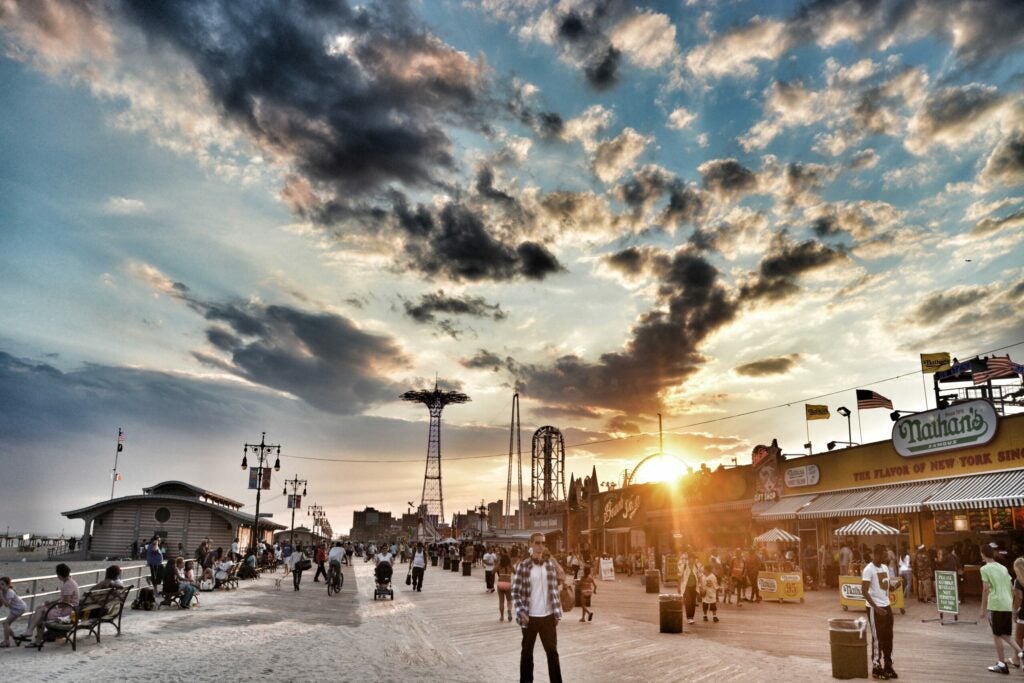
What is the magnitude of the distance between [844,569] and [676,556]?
1282 centimetres

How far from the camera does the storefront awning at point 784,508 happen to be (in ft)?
111

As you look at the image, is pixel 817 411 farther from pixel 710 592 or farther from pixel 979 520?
pixel 710 592

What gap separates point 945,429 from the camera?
26953mm

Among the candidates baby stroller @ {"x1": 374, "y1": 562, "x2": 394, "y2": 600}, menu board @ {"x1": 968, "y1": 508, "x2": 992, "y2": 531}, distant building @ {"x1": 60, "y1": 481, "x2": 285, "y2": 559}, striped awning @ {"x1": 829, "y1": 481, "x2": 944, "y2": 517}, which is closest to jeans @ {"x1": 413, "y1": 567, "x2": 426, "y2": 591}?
baby stroller @ {"x1": 374, "y1": 562, "x2": 394, "y2": 600}

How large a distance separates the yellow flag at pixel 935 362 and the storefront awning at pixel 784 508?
822 centimetres

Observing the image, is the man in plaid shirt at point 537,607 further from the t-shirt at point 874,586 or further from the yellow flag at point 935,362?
the yellow flag at point 935,362

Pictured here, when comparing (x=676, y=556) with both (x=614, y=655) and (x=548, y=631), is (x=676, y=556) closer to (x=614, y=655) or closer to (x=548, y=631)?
(x=614, y=655)

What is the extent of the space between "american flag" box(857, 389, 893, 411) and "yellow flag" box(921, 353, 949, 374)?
2.58m

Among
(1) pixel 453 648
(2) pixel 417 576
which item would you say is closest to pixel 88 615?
(1) pixel 453 648

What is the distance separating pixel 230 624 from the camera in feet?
57.4

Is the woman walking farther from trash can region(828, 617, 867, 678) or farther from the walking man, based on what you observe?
the walking man

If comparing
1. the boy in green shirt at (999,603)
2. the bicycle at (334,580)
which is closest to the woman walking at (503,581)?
the bicycle at (334,580)

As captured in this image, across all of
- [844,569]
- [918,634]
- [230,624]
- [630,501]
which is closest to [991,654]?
[918,634]

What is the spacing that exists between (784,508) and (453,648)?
2569 centimetres
